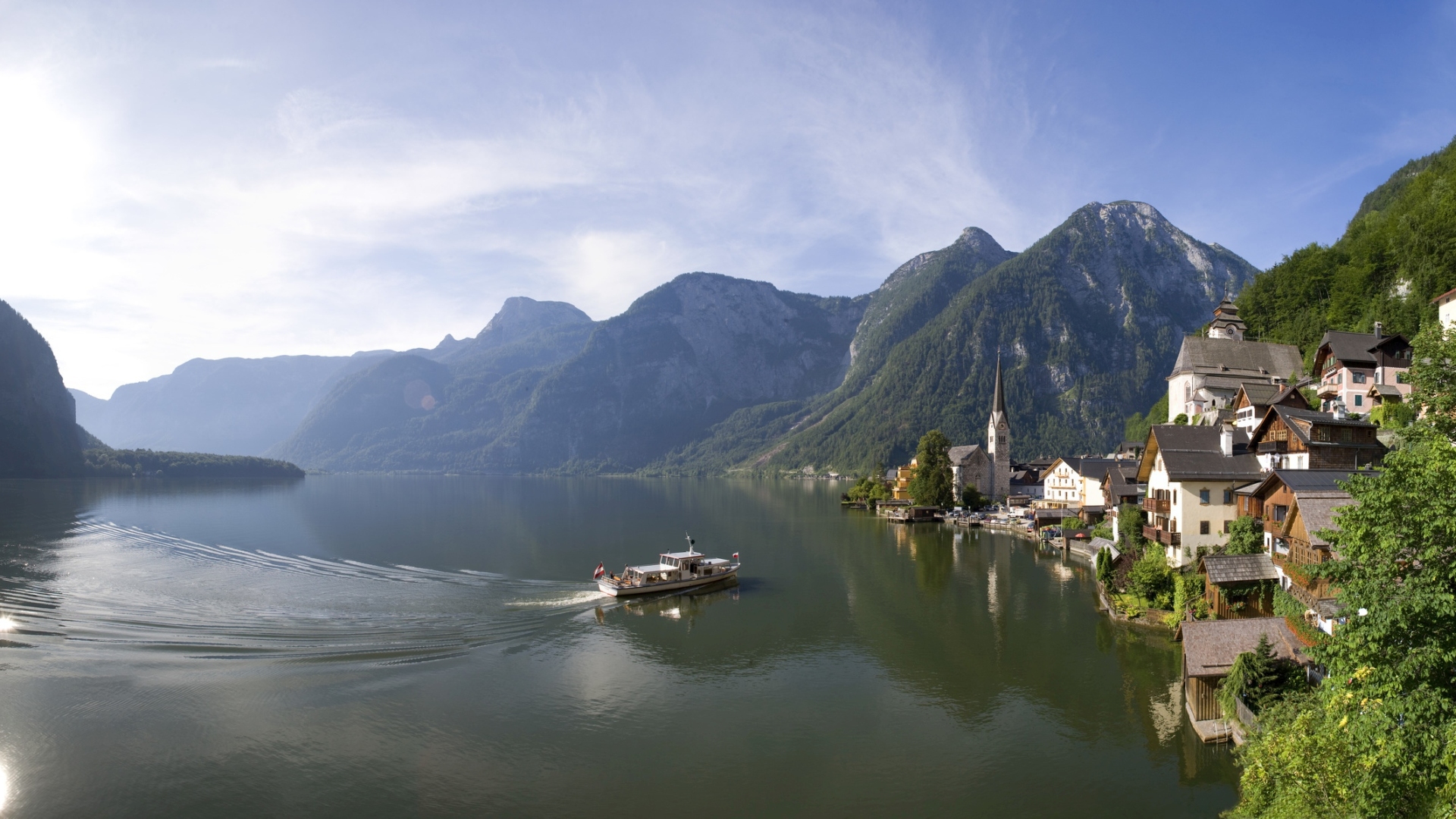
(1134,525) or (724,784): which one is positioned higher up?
(1134,525)

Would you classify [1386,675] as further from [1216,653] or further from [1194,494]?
[1194,494]

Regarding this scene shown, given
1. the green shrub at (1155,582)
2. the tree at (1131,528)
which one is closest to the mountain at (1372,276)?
the tree at (1131,528)

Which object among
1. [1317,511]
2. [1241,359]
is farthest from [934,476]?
[1317,511]

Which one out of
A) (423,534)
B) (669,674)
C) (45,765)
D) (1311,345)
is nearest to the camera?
(45,765)

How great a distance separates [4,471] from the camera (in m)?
166

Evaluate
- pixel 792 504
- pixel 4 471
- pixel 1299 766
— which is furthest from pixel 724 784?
pixel 4 471

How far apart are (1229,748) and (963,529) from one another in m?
65.9

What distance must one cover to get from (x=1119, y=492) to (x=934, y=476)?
143 ft

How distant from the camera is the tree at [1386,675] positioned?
1277cm

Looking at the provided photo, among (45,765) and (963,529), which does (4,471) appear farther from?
(963,529)

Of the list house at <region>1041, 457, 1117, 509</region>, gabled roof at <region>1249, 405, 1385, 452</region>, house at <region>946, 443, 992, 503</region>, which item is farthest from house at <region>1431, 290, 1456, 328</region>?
house at <region>946, 443, 992, 503</region>

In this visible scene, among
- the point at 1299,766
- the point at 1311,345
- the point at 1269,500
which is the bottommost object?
the point at 1299,766

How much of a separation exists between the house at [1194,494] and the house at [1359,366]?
1549 centimetres

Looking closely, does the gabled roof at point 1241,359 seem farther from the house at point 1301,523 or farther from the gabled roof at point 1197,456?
the house at point 1301,523
